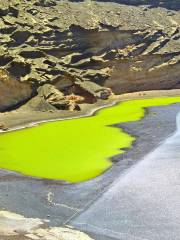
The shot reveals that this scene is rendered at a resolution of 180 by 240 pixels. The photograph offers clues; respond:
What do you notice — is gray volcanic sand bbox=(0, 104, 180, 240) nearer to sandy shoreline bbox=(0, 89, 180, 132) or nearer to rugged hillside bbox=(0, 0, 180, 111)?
sandy shoreline bbox=(0, 89, 180, 132)

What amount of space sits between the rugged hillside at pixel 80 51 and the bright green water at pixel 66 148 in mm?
10737

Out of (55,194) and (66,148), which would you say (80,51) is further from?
(55,194)

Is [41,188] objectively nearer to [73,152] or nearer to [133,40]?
[73,152]

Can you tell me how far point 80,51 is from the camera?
7650 centimetres

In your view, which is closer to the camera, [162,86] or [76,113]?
[76,113]

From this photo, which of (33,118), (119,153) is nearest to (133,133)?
(119,153)

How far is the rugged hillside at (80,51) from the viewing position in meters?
58.3

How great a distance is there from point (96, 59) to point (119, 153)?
1842 inches

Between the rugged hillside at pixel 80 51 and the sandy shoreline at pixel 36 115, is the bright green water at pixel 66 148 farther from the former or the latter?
the rugged hillside at pixel 80 51

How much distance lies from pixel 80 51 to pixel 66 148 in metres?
45.3

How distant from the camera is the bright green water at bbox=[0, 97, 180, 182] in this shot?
26.6 metres

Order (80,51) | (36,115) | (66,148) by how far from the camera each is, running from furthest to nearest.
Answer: (80,51) → (36,115) → (66,148)

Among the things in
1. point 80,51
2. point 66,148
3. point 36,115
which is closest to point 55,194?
point 66,148

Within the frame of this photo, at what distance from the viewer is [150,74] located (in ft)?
271
